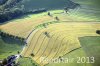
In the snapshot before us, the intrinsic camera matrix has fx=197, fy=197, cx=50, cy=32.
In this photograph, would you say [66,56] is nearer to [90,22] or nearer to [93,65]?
[93,65]

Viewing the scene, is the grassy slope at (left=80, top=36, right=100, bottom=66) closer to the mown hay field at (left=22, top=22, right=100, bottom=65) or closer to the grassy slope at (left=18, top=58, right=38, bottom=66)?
the mown hay field at (left=22, top=22, right=100, bottom=65)

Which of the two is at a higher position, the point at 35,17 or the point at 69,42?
the point at 35,17

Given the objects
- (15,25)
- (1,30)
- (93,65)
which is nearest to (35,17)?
(15,25)

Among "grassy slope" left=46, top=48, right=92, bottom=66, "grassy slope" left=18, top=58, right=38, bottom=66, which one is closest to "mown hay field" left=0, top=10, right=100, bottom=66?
"grassy slope" left=18, top=58, right=38, bottom=66

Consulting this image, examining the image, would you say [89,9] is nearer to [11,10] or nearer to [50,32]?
[50,32]

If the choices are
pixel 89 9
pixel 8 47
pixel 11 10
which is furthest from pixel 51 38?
pixel 89 9

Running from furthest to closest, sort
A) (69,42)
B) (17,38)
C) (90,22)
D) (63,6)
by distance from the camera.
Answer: (63,6)
(90,22)
(17,38)
(69,42)

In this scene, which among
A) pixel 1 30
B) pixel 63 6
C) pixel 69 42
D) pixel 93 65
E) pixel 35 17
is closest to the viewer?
pixel 93 65

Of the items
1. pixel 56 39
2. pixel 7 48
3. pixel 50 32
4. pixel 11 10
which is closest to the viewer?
pixel 7 48
